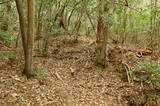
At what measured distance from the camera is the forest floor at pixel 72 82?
21.1ft

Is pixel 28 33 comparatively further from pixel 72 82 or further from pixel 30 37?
pixel 72 82

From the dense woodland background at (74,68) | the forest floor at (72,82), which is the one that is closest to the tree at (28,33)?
the dense woodland background at (74,68)

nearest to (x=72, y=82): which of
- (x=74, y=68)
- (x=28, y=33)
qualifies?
(x=74, y=68)

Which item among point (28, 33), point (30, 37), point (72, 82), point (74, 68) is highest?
point (28, 33)

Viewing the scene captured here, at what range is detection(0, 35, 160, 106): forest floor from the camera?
21.1 feet

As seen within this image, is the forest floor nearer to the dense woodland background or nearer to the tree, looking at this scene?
the dense woodland background

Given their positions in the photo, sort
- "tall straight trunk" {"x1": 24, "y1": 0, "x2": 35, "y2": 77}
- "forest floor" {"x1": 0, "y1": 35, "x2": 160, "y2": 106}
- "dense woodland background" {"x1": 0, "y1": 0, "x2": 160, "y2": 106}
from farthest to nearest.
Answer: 1. "dense woodland background" {"x1": 0, "y1": 0, "x2": 160, "y2": 106}
2. "tall straight trunk" {"x1": 24, "y1": 0, "x2": 35, "y2": 77}
3. "forest floor" {"x1": 0, "y1": 35, "x2": 160, "y2": 106}

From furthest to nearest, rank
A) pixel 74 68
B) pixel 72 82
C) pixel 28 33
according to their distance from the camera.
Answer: pixel 74 68
pixel 72 82
pixel 28 33

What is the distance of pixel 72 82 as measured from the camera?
8.58 meters

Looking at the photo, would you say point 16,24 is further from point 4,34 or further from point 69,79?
point 69,79

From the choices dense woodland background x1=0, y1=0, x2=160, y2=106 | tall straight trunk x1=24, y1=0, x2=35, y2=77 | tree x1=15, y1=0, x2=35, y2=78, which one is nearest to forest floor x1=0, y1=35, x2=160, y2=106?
dense woodland background x1=0, y1=0, x2=160, y2=106

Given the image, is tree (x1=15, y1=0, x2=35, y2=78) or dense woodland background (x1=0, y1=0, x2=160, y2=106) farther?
dense woodland background (x1=0, y1=0, x2=160, y2=106)

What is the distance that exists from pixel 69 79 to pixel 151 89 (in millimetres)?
3454

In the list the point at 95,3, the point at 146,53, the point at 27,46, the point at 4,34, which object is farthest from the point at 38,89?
the point at 146,53
